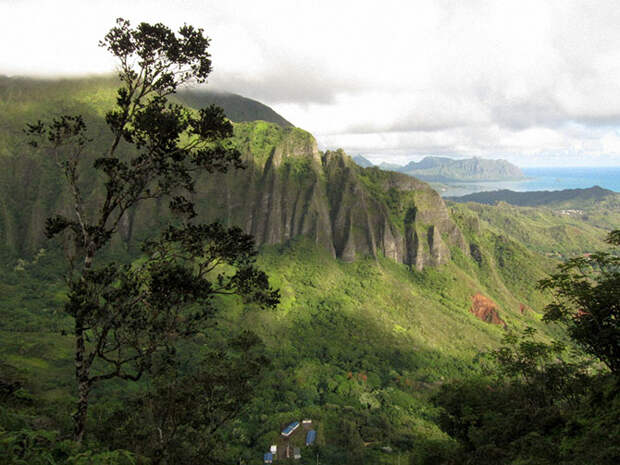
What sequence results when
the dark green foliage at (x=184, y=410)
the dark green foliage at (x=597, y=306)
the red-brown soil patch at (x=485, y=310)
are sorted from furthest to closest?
1. the red-brown soil patch at (x=485, y=310)
2. the dark green foliage at (x=597, y=306)
3. the dark green foliage at (x=184, y=410)

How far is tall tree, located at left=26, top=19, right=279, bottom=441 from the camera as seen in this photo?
8.24m

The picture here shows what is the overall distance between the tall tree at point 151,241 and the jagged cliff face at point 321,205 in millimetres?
91077

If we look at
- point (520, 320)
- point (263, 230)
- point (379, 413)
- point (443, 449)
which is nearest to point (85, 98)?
point (263, 230)

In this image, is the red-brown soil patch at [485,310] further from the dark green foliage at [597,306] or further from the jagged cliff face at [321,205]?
the dark green foliage at [597,306]

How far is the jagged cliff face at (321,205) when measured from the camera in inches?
4070

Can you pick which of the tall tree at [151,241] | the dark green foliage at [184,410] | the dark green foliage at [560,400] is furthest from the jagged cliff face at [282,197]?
the tall tree at [151,241]

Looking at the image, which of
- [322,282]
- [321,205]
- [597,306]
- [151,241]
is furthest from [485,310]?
[151,241]

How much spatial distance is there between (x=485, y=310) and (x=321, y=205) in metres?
58.7

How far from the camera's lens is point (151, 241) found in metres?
9.38

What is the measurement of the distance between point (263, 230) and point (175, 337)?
3732 inches

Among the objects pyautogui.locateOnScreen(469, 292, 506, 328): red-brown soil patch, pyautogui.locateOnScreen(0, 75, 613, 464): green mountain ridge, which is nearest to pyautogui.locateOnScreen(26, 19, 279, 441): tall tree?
pyautogui.locateOnScreen(0, 75, 613, 464): green mountain ridge

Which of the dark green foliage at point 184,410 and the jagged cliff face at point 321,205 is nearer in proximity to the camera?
the dark green foliage at point 184,410

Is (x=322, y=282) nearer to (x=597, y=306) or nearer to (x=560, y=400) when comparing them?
(x=560, y=400)

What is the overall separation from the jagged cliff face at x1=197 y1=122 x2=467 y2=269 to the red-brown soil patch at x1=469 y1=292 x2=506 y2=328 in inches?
642
